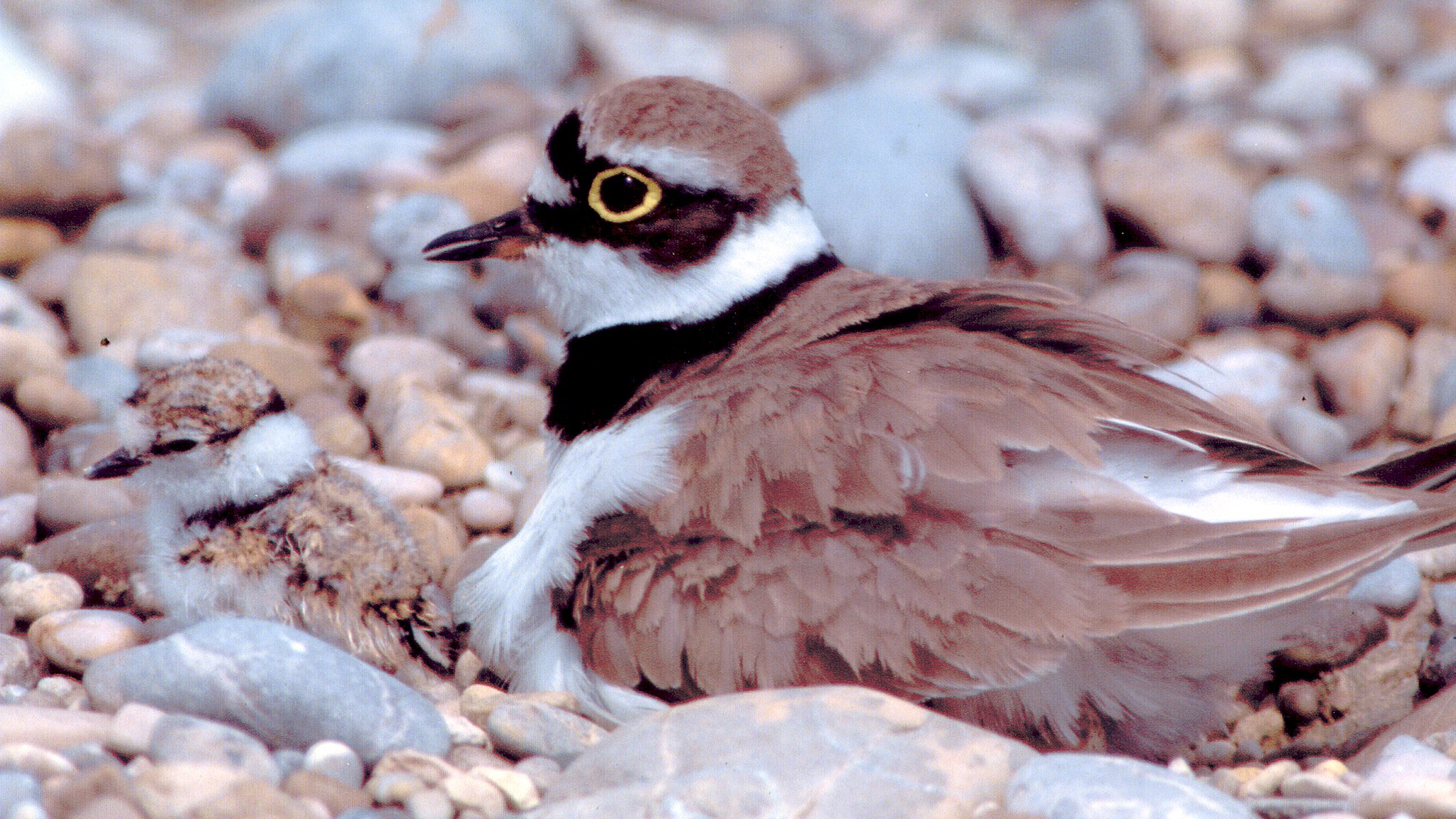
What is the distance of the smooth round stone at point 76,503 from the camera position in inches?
149

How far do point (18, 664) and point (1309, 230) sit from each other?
16.5 feet

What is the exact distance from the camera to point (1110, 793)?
7.52ft

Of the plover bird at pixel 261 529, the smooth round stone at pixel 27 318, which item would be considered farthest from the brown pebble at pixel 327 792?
the smooth round stone at pixel 27 318

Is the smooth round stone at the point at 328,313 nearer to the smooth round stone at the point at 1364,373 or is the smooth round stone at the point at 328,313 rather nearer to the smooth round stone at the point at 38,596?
the smooth round stone at the point at 38,596

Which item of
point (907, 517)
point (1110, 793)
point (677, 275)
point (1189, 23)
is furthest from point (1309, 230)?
point (1110, 793)

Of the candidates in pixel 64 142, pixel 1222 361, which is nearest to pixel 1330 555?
pixel 1222 361

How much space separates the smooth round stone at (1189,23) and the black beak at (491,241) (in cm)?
644

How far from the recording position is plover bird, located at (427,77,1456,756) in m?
2.66

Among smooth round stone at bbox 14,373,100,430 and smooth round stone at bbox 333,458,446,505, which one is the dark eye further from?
smooth round stone at bbox 14,373,100,430

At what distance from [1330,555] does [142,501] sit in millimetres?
3082

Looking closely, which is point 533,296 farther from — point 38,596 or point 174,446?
point 38,596

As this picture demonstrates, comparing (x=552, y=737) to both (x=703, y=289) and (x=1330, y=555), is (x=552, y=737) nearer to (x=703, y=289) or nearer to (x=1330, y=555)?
(x=703, y=289)

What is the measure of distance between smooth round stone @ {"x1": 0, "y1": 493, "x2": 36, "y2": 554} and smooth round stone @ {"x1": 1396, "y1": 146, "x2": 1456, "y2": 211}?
19.1 ft

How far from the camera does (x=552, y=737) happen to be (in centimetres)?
277
